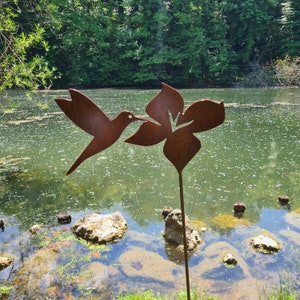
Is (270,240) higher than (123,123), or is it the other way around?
(123,123)

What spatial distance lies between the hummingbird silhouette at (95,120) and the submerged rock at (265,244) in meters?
2.86

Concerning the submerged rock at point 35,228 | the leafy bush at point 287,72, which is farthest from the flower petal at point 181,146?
the leafy bush at point 287,72

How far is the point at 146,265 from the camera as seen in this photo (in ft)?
12.3

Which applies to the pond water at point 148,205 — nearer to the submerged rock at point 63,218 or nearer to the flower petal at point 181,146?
the submerged rock at point 63,218

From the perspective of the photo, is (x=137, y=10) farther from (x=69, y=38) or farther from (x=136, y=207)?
(x=136, y=207)

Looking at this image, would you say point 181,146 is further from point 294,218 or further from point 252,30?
point 252,30

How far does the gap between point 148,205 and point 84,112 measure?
150 inches

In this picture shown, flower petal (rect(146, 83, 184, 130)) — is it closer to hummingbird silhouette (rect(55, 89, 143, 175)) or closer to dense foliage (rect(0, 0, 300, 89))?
hummingbird silhouette (rect(55, 89, 143, 175))

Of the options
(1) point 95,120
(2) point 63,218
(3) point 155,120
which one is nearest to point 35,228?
(2) point 63,218

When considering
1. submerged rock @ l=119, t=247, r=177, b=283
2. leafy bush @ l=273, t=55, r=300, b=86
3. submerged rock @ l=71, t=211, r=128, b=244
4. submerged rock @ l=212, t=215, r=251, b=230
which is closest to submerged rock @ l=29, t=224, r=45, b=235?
submerged rock @ l=71, t=211, r=128, b=244

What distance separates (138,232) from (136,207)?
83cm

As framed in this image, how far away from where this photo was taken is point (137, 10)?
27.3 meters

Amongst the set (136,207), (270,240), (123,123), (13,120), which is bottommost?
(13,120)

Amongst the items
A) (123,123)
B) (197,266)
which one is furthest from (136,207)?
(123,123)
